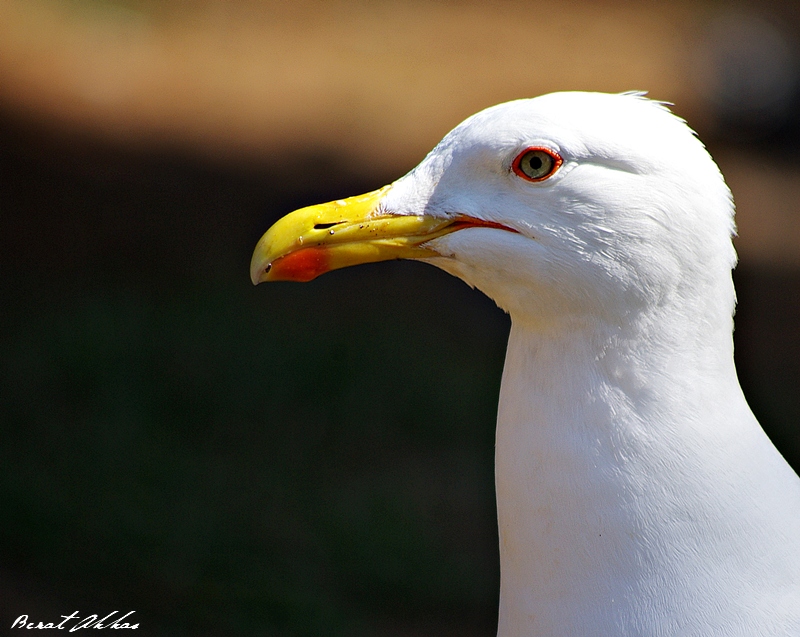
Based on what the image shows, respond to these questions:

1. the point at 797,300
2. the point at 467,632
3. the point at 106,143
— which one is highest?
the point at 106,143

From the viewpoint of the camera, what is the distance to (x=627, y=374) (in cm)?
238

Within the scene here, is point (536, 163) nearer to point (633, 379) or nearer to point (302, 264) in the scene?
point (633, 379)

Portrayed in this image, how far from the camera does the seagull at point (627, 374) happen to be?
7.68 ft

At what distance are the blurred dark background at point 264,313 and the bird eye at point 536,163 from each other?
11.2 ft

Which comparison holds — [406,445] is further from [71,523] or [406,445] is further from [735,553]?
[735,553]

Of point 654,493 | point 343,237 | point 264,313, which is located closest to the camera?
point 654,493

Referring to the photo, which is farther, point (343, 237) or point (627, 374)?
point (343, 237)

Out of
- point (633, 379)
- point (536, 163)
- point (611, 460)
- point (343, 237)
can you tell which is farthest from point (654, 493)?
point (343, 237)

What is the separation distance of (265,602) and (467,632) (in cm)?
108

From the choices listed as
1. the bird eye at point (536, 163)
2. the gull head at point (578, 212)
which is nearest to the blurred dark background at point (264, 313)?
the gull head at point (578, 212)

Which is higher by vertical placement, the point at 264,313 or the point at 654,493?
the point at 654,493

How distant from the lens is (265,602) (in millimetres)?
5211

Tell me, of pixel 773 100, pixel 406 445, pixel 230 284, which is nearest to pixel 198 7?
pixel 230 284

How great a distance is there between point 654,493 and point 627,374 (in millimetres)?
291
